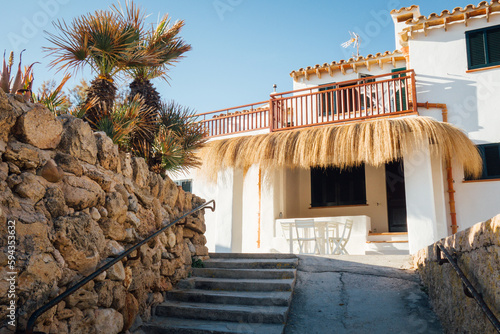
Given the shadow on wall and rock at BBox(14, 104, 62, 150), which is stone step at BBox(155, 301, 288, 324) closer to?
rock at BBox(14, 104, 62, 150)

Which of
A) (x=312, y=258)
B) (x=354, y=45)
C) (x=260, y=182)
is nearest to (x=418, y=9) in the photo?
(x=354, y=45)

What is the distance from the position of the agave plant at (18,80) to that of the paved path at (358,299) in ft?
10.6

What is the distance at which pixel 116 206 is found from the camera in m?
3.87

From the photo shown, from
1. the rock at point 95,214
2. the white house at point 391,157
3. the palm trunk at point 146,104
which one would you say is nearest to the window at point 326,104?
the white house at point 391,157

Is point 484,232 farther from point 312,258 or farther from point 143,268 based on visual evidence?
point 312,258

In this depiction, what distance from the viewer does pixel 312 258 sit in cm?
590

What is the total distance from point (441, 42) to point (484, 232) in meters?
9.32

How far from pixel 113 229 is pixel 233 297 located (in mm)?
1605

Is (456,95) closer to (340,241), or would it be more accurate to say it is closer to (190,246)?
(340,241)

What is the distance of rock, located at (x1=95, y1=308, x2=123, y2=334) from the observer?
135 inches

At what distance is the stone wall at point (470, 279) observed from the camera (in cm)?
238

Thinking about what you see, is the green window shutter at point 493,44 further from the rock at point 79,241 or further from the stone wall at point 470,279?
the rock at point 79,241

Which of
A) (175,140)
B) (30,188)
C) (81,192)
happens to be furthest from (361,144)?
(30,188)

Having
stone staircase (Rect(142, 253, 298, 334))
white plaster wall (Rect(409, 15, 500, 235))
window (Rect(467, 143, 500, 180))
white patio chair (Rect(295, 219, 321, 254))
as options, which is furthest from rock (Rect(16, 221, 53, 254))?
window (Rect(467, 143, 500, 180))
